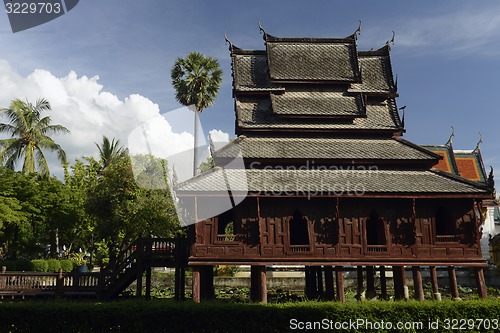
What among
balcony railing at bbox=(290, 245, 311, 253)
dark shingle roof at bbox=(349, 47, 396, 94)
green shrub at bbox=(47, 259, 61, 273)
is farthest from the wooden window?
green shrub at bbox=(47, 259, 61, 273)

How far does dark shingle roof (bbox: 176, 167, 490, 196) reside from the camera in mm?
17375

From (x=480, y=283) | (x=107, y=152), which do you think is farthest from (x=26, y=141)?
(x=480, y=283)

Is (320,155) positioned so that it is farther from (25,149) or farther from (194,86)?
(25,149)

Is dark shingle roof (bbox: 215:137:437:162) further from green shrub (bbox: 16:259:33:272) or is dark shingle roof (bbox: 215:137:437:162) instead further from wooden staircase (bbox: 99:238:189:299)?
green shrub (bbox: 16:259:33:272)

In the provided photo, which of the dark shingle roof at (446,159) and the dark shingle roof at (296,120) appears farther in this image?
the dark shingle roof at (446,159)

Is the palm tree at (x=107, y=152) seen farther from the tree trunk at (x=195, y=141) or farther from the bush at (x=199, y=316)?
the bush at (x=199, y=316)

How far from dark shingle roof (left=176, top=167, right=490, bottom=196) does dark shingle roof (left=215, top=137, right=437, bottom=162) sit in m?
0.71

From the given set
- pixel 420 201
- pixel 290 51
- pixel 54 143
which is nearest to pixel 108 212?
pixel 54 143

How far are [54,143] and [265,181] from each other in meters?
27.2

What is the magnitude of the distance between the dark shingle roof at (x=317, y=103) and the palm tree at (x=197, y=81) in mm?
17247

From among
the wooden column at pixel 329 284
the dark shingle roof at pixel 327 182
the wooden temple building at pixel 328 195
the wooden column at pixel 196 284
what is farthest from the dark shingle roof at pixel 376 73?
the wooden column at pixel 196 284

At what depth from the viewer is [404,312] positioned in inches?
485

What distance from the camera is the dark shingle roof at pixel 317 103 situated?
2125 centimetres

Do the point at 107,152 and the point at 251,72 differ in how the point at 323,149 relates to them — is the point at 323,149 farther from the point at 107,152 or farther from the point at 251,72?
the point at 107,152
